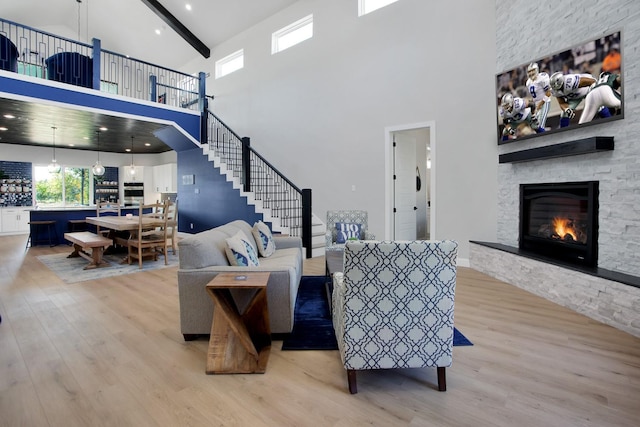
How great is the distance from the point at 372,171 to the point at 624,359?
4128 mm

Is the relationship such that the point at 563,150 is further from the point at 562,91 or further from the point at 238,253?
the point at 238,253

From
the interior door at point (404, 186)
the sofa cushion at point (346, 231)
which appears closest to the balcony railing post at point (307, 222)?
the sofa cushion at point (346, 231)

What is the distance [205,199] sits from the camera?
25.1ft

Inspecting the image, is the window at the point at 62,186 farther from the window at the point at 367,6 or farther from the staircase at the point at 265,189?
the window at the point at 367,6

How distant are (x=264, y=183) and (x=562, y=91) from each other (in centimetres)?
544

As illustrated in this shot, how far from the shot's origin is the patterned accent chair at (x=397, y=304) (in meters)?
1.71

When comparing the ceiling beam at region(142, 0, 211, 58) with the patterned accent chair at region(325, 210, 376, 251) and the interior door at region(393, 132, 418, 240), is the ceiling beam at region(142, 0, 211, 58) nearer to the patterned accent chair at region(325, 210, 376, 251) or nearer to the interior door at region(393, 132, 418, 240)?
the interior door at region(393, 132, 418, 240)

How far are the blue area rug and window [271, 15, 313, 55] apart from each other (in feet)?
18.8

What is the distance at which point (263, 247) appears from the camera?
3732 millimetres

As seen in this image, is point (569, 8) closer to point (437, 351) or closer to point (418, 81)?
point (418, 81)

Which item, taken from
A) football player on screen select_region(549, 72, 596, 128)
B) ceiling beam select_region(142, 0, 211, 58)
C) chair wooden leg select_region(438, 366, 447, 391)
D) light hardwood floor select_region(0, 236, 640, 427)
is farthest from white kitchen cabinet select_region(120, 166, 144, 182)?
chair wooden leg select_region(438, 366, 447, 391)

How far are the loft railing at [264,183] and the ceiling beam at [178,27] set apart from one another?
2.80 m

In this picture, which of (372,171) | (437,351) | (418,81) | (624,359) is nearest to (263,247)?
(437,351)

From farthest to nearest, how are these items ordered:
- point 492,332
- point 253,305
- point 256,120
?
point 256,120 → point 492,332 → point 253,305
